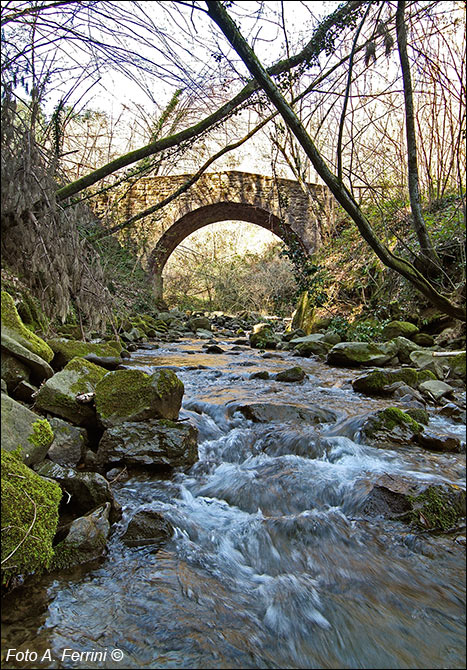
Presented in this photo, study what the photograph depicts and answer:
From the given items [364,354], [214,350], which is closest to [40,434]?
[364,354]

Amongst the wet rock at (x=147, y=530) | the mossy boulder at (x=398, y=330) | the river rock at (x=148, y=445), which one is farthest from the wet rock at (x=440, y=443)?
the mossy boulder at (x=398, y=330)

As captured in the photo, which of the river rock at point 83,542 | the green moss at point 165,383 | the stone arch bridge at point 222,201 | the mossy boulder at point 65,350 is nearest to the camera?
the river rock at point 83,542

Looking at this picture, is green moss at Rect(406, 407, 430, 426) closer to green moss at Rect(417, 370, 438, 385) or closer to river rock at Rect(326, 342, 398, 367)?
green moss at Rect(417, 370, 438, 385)

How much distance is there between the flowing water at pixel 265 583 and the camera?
119cm

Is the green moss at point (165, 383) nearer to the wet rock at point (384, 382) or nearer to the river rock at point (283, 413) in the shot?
the river rock at point (283, 413)

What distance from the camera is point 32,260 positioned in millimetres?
1777

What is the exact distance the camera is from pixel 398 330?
7.29 metres

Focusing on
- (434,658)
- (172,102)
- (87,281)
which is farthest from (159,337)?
(434,658)

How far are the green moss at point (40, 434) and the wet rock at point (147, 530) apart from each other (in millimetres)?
617

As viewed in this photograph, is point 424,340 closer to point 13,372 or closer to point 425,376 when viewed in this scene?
point 425,376

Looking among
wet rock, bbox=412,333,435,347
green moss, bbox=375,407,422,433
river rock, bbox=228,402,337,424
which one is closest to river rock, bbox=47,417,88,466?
river rock, bbox=228,402,337,424

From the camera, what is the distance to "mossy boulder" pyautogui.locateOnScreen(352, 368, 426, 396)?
14.9 feet

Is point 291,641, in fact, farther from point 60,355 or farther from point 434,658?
point 60,355

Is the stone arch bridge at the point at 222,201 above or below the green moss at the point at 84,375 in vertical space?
above
